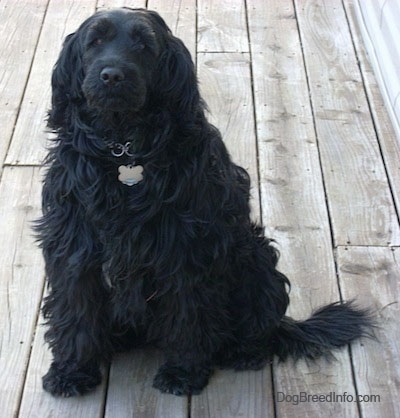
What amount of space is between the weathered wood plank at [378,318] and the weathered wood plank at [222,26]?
1.39 m

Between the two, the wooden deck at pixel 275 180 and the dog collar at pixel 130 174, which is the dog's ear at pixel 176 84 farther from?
the wooden deck at pixel 275 180

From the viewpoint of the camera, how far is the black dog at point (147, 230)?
2152mm

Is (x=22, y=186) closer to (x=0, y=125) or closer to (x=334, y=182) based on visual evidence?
(x=0, y=125)

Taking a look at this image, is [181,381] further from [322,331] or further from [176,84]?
[176,84]

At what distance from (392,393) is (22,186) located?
4.94 ft

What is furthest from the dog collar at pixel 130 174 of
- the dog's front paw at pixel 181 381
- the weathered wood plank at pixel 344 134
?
the weathered wood plank at pixel 344 134

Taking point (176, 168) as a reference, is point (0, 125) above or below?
below

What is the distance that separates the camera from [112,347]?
260cm

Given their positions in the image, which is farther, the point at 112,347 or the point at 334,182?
the point at 334,182

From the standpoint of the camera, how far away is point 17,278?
2.90 metres

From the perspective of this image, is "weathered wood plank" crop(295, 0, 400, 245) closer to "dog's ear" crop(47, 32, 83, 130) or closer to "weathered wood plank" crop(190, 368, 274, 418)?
"weathered wood plank" crop(190, 368, 274, 418)

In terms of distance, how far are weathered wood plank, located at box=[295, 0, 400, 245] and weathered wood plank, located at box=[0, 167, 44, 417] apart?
104cm

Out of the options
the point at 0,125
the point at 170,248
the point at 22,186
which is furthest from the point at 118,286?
the point at 0,125

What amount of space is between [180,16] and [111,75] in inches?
89.8
